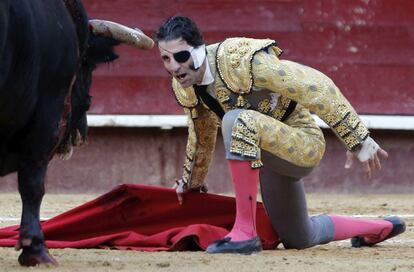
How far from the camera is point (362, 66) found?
7.85 meters

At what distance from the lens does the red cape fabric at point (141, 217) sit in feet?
16.4

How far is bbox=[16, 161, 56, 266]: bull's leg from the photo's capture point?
413cm

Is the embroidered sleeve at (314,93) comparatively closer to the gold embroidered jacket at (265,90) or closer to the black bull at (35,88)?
the gold embroidered jacket at (265,90)

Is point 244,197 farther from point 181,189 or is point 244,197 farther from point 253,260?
point 181,189

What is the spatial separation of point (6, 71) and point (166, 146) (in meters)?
3.90

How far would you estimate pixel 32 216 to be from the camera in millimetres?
4215

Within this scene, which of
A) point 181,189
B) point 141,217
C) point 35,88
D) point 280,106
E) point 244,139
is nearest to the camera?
point 35,88

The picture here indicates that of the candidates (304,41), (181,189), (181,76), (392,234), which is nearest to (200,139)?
(181,189)

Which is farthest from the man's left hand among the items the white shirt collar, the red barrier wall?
the red barrier wall

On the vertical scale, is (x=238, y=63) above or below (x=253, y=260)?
above

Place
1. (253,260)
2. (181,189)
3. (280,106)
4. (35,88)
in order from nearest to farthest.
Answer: (35,88) → (253,260) → (280,106) → (181,189)

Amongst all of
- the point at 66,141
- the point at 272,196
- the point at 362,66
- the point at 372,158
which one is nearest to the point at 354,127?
the point at 372,158

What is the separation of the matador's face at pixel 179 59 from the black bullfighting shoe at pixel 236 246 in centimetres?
58

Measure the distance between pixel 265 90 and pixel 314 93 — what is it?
0.66 feet
